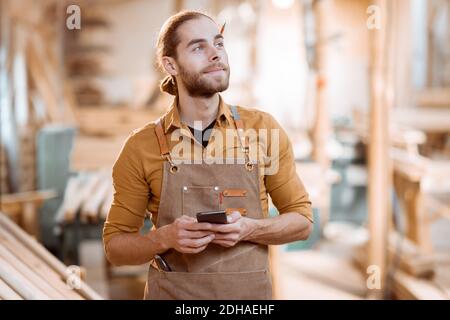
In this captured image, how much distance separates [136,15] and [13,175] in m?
7.05

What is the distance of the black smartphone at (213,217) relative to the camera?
1.64 meters

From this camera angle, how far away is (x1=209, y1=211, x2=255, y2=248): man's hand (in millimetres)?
1682

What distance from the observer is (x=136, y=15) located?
12531 millimetres

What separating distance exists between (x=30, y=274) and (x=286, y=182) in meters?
0.97

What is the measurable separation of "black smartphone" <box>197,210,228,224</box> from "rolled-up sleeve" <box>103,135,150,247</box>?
270mm

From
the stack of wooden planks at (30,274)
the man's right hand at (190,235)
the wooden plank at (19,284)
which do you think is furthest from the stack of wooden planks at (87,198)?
the man's right hand at (190,235)

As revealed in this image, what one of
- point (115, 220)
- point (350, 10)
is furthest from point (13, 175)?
point (350, 10)

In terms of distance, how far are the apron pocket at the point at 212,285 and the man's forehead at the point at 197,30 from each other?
0.69 m

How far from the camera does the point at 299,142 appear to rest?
6.81m

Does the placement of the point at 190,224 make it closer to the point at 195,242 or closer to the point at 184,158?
the point at 195,242

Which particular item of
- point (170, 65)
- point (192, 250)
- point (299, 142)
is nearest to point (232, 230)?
point (192, 250)

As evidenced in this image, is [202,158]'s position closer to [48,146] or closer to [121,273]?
[48,146]

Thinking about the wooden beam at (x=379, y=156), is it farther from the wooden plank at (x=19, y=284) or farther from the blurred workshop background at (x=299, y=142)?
the wooden plank at (x=19, y=284)

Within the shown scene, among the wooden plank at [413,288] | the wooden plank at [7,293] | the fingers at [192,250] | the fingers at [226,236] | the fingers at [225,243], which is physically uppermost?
the fingers at [226,236]
